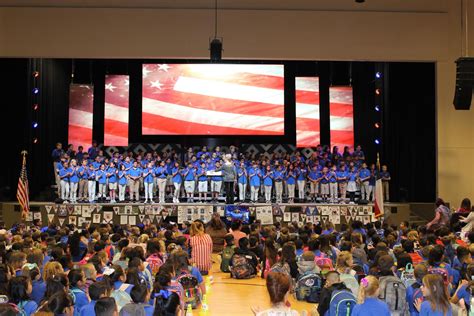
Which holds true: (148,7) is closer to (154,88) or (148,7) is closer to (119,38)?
(119,38)

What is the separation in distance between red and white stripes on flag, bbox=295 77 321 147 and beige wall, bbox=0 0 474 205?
6.06m

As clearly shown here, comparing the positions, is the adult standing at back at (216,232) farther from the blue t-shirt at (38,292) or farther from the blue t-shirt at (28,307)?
the blue t-shirt at (28,307)

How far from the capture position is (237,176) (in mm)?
25734

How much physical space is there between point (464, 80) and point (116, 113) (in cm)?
1626

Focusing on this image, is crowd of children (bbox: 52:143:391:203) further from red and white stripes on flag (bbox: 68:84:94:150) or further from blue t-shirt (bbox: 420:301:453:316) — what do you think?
blue t-shirt (bbox: 420:301:453:316)

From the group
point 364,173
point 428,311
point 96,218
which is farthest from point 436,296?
point 364,173

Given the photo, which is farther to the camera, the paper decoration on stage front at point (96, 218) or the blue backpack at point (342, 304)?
the paper decoration on stage front at point (96, 218)

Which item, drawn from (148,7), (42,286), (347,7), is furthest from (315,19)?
(42,286)

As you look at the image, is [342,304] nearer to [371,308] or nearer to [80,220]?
[371,308]

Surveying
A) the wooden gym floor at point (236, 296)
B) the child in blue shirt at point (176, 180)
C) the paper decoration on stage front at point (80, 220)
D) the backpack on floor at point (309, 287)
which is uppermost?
the child in blue shirt at point (176, 180)

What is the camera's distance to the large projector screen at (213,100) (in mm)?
28531

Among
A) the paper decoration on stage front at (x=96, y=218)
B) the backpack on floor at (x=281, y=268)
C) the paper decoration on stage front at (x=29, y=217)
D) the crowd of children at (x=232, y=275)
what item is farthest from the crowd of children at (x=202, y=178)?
the backpack on floor at (x=281, y=268)

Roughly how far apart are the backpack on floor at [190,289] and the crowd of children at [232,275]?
18mm

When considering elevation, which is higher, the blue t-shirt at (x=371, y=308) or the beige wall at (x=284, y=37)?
the beige wall at (x=284, y=37)
